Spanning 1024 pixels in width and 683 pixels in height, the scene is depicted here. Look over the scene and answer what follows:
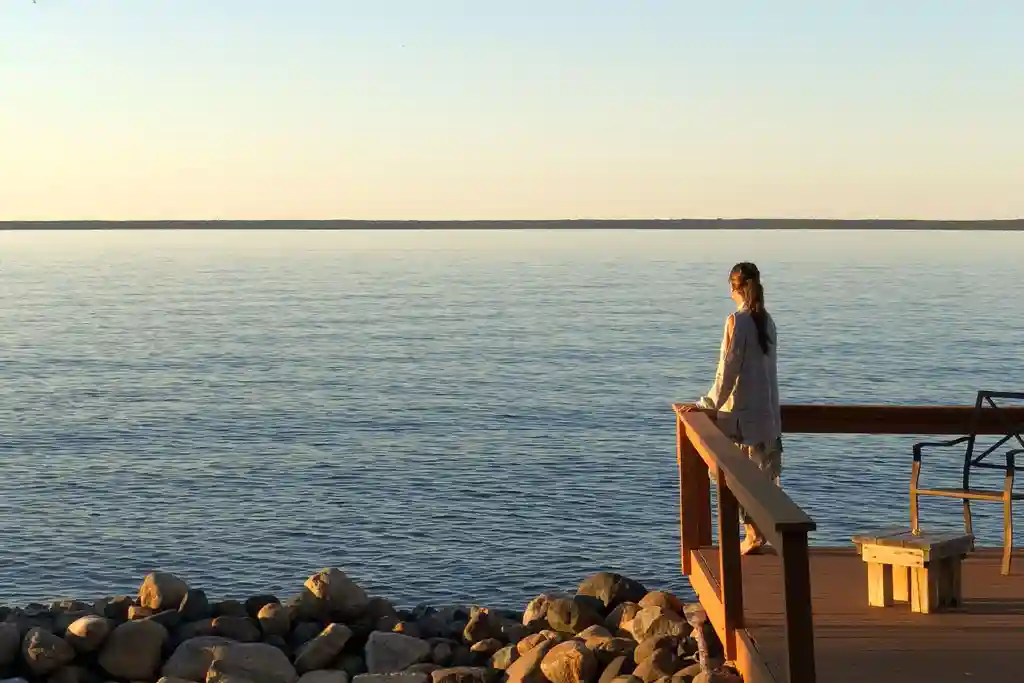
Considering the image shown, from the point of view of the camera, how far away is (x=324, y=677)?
9922 millimetres

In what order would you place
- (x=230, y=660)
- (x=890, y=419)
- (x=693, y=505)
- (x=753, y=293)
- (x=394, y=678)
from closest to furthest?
(x=753, y=293) < (x=693, y=505) < (x=890, y=419) < (x=394, y=678) < (x=230, y=660)

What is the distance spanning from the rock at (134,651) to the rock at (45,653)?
256 mm

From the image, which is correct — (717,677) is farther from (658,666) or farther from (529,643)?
(529,643)

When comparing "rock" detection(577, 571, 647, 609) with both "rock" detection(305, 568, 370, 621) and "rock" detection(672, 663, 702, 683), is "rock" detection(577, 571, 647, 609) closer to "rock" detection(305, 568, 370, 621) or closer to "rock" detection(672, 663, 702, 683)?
"rock" detection(305, 568, 370, 621)

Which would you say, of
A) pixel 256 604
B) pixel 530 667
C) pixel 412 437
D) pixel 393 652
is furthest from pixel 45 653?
pixel 412 437

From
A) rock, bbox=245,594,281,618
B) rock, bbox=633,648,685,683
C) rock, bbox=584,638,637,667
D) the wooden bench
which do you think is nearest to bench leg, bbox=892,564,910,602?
the wooden bench

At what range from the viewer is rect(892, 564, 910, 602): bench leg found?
7.56 m

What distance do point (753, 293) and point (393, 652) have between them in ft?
13.1

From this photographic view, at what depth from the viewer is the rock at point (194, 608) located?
11488 mm

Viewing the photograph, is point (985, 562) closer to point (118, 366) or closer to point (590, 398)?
point (590, 398)

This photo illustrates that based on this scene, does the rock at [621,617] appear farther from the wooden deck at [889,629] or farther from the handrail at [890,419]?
the handrail at [890,419]

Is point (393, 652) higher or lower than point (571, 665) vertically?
lower

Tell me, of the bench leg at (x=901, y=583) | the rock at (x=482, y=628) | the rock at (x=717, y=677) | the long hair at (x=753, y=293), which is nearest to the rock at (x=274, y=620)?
the rock at (x=482, y=628)

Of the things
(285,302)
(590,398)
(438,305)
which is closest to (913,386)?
(590,398)
